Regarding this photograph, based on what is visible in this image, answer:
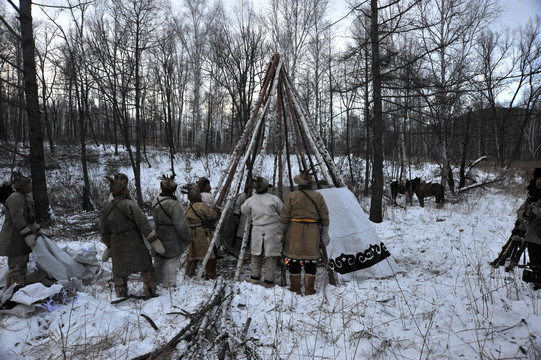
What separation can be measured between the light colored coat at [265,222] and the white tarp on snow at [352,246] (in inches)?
38.8

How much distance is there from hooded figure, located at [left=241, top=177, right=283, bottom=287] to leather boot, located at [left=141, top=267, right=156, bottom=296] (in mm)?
1481

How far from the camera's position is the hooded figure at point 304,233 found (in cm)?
424

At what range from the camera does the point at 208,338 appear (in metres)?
2.90

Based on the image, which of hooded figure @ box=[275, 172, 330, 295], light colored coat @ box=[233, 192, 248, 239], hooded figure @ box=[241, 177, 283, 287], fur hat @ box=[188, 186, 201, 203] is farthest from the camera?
light colored coat @ box=[233, 192, 248, 239]

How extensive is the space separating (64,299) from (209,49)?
21.7m

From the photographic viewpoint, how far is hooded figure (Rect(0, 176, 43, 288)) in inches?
167

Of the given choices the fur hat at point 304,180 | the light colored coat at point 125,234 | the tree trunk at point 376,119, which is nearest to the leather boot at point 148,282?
the light colored coat at point 125,234

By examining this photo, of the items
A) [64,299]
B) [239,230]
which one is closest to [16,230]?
[64,299]

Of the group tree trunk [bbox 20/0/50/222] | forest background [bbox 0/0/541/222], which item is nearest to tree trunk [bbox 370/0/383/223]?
forest background [bbox 0/0/541/222]

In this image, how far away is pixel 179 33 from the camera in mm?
22375

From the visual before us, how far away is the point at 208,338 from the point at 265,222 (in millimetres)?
2093

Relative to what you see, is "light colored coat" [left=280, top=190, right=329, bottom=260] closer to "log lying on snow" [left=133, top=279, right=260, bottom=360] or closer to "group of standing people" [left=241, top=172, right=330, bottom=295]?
"group of standing people" [left=241, top=172, right=330, bottom=295]

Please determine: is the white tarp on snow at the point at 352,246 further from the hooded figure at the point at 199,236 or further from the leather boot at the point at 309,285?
the hooded figure at the point at 199,236

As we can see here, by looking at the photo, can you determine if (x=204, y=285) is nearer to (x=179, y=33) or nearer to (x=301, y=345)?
(x=301, y=345)
